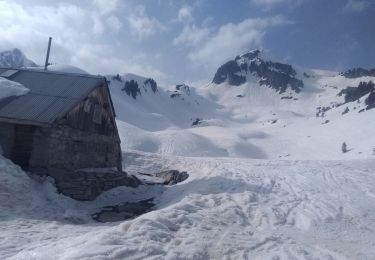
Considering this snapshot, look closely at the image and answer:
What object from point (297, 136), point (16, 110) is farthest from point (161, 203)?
point (297, 136)

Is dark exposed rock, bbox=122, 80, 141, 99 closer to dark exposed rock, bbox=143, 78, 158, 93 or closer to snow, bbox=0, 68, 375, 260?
dark exposed rock, bbox=143, 78, 158, 93

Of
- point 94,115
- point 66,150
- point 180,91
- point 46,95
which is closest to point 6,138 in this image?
point 66,150

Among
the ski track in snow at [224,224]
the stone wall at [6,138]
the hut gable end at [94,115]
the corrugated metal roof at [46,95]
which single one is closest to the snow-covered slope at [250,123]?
the ski track in snow at [224,224]

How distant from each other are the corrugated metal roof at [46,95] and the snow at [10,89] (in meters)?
0.29

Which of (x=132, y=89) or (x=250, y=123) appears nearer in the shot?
(x=250, y=123)

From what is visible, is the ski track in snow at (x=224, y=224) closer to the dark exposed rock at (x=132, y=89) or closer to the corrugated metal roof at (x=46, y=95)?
the corrugated metal roof at (x=46, y=95)

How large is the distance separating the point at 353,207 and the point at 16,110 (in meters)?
14.4

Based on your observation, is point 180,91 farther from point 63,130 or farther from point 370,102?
point 63,130

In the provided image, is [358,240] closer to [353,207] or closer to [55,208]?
[353,207]

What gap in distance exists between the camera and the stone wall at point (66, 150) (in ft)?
53.8

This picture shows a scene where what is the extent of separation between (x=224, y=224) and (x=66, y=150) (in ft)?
27.3

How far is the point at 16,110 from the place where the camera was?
681 inches

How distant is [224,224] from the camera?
1233 centimetres

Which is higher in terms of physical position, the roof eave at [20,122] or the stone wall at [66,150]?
the roof eave at [20,122]
